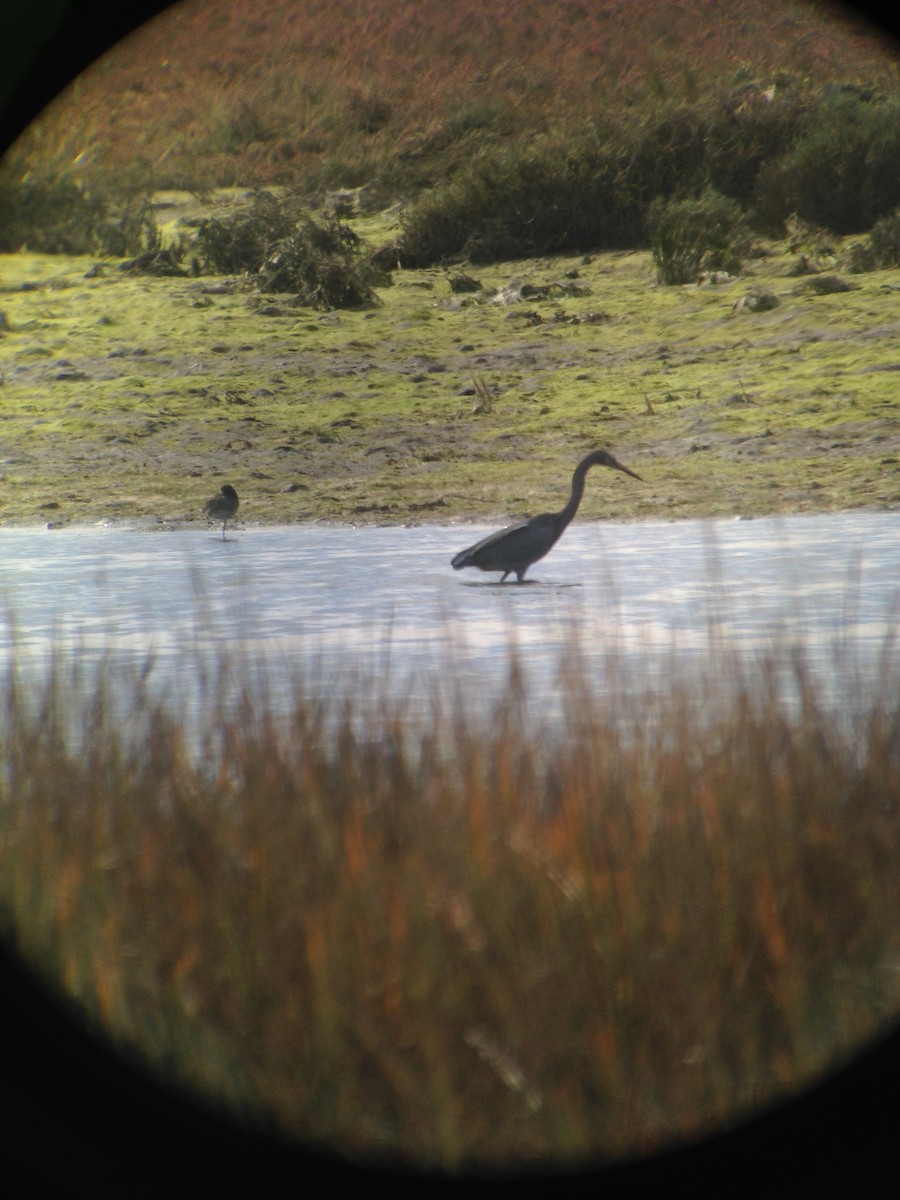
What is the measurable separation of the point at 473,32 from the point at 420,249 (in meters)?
5.48

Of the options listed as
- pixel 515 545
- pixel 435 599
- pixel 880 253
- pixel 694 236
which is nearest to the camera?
pixel 435 599

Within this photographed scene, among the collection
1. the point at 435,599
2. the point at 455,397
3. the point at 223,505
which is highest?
the point at 455,397

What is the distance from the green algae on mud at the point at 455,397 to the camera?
11477mm

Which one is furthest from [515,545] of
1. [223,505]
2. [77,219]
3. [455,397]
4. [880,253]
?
[77,219]

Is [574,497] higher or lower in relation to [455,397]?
lower

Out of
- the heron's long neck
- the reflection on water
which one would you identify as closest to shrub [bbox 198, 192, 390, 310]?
the reflection on water

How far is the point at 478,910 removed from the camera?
3.12 meters

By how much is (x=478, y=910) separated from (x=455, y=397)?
10774mm

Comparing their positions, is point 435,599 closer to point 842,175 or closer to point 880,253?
point 880,253

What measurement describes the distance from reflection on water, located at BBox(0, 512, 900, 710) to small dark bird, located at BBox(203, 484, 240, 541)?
5.5 inches

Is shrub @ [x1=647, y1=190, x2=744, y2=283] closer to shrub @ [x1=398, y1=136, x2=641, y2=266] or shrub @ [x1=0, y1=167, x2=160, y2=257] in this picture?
shrub @ [x1=398, y1=136, x2=641, y2=266]

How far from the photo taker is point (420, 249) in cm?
1775

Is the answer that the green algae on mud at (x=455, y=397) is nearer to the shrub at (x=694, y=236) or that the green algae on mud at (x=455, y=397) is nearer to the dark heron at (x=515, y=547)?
the shrub at (x=694, y=236)

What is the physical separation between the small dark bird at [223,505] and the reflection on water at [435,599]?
139 millimetres
